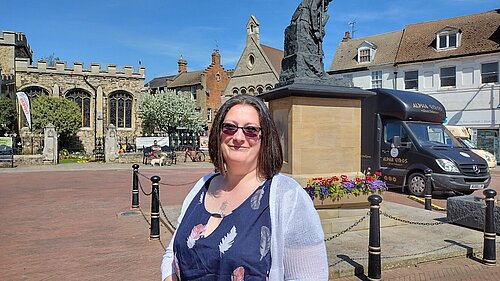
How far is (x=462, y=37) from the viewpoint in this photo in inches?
1172

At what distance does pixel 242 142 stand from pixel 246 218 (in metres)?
0.44

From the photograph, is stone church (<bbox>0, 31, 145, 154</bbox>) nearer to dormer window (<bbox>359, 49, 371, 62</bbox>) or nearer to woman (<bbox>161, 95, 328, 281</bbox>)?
dormer window (<bbox>359, 49, 371, 62</bbox>)

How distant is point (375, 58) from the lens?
111 ft

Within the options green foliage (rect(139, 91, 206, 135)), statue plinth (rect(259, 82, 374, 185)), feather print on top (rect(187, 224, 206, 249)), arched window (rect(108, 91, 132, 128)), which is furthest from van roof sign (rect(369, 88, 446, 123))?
arched window (rect(108, 91, 132, 128))

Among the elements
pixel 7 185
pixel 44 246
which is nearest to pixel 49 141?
pixel 7 185

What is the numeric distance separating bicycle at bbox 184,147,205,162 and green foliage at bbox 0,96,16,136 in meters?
17.6

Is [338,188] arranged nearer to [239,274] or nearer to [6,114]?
[239,274]

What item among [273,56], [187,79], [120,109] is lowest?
[120,109]

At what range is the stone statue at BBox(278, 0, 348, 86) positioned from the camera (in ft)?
23.1

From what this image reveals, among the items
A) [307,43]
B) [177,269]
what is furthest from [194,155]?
[177,269]

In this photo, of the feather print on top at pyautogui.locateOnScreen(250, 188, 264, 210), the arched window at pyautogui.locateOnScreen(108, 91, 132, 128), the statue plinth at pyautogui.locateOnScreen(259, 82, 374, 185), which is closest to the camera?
the feather print on top at pyautogui.locateOnScreen(250, 188, 264, 210)

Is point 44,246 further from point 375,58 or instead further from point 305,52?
point 375,58

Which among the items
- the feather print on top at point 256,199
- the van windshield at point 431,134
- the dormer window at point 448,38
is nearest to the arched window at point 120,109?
the dormer window at point 448,38

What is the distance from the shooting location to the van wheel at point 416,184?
39.5 ft
